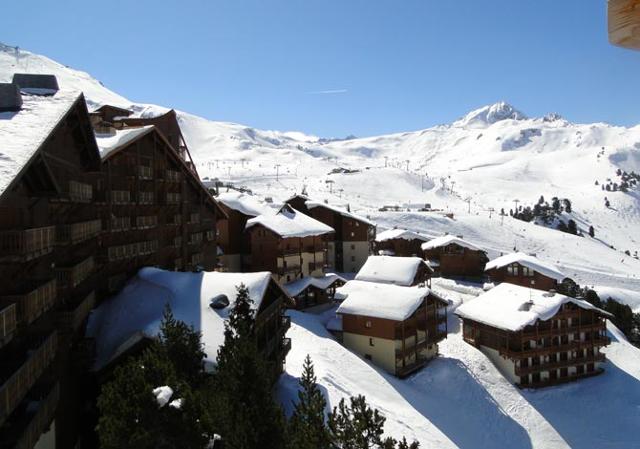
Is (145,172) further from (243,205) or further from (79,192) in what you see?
(243,205)

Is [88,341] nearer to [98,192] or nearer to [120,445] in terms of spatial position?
[98,192]

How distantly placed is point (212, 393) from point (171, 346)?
8.09 feet

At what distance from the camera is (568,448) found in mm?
32500

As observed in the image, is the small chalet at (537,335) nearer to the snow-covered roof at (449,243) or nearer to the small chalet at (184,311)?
the snow-covered roof at (449,243)

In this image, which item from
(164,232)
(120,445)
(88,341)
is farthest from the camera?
(164,232)

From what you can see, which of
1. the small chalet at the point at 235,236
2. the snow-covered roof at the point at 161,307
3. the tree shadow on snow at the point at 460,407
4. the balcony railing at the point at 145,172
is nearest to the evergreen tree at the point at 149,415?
the snow-covered roof at the point at 161,307

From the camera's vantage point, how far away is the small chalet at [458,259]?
213ft

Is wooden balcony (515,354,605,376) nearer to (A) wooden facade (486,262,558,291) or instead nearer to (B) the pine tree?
(A) wooden facade (486,262,558,291)

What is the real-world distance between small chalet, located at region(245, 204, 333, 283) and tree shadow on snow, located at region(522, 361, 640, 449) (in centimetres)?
2291

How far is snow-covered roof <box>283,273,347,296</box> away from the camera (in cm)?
4272

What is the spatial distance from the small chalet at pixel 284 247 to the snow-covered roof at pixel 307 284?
115 cm

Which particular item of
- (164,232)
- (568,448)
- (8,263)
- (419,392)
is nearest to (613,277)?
(568,448)

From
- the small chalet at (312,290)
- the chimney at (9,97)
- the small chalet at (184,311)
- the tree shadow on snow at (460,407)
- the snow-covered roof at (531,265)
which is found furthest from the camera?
the snow-covered roof at (531,265)

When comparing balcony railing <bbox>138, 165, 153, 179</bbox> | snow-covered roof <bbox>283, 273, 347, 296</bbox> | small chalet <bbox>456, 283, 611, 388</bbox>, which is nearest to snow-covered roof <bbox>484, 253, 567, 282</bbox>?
small chalet <bbox>456, 283, 611, 388</bbox>
